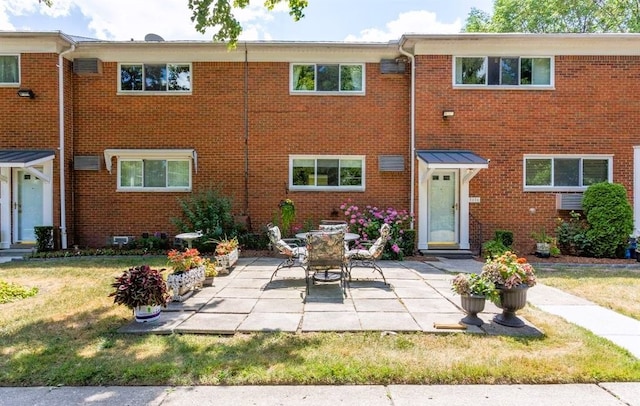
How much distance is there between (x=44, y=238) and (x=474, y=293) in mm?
11159

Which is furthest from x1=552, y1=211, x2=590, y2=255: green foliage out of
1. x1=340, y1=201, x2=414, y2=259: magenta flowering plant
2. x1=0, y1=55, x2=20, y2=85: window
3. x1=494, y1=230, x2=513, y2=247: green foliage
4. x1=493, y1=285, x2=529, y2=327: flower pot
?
x1=0, y1=55, x2=20, y2=85: window

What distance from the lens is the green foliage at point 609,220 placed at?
9.94 meters

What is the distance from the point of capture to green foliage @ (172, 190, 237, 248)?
10.4 m

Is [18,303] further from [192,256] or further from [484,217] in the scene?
[484,217]

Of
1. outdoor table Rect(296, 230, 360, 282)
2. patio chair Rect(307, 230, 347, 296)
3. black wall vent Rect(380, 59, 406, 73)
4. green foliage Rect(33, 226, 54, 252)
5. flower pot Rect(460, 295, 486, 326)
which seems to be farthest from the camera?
black wall vent Rect(380, 59, 406, 73)

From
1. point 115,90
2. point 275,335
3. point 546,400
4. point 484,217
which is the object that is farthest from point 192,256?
point 484,217

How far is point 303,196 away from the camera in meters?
11.2

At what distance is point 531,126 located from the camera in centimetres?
1079

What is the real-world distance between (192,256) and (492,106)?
30.6 ft

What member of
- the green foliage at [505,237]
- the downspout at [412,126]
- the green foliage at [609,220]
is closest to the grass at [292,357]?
the green foliage at [505,237]

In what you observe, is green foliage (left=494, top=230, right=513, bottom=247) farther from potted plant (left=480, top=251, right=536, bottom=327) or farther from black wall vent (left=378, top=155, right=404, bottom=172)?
potted plant (left=480, top=251, right=536, bottom=327)

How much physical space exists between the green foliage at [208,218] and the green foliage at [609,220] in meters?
10.0

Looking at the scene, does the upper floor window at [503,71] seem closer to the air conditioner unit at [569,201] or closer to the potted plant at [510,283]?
the air conditioner unit at [569,201]

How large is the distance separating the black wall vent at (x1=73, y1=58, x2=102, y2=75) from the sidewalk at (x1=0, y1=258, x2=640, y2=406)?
7.68 meters
